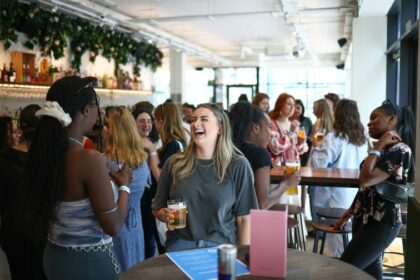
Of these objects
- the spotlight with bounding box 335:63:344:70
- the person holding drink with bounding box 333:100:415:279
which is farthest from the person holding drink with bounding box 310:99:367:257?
the spotlight with bounding box 335:63:344:70

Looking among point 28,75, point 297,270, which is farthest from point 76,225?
point 28,75

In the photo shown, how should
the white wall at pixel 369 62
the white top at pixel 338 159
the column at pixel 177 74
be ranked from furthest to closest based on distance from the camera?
the column at pixel 177 74
the white wall at pixel 369 62
the white top at pixel 338 159

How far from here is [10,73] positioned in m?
6.63

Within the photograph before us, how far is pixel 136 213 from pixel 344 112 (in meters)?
2.23

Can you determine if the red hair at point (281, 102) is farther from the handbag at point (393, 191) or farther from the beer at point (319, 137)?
the handbag at point (393, 191)

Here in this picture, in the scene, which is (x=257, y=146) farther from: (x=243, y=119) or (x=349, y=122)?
(x=349, y=122)

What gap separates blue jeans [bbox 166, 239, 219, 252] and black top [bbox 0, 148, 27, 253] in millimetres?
1099

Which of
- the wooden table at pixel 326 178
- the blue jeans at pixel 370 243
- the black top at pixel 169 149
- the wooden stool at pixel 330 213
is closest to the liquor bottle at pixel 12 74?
the black top at pixel 169 149

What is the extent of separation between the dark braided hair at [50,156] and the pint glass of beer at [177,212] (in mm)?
530

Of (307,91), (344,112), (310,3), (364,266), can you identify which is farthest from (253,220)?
(307,91)

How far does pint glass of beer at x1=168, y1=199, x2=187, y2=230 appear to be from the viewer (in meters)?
2.20

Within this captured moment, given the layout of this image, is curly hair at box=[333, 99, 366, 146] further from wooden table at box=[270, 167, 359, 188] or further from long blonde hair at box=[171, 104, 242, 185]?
long blonde hair at box=[171, 104, 242, 185]

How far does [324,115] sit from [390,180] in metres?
2.97

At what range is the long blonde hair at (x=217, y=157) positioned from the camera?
2.40 meters
